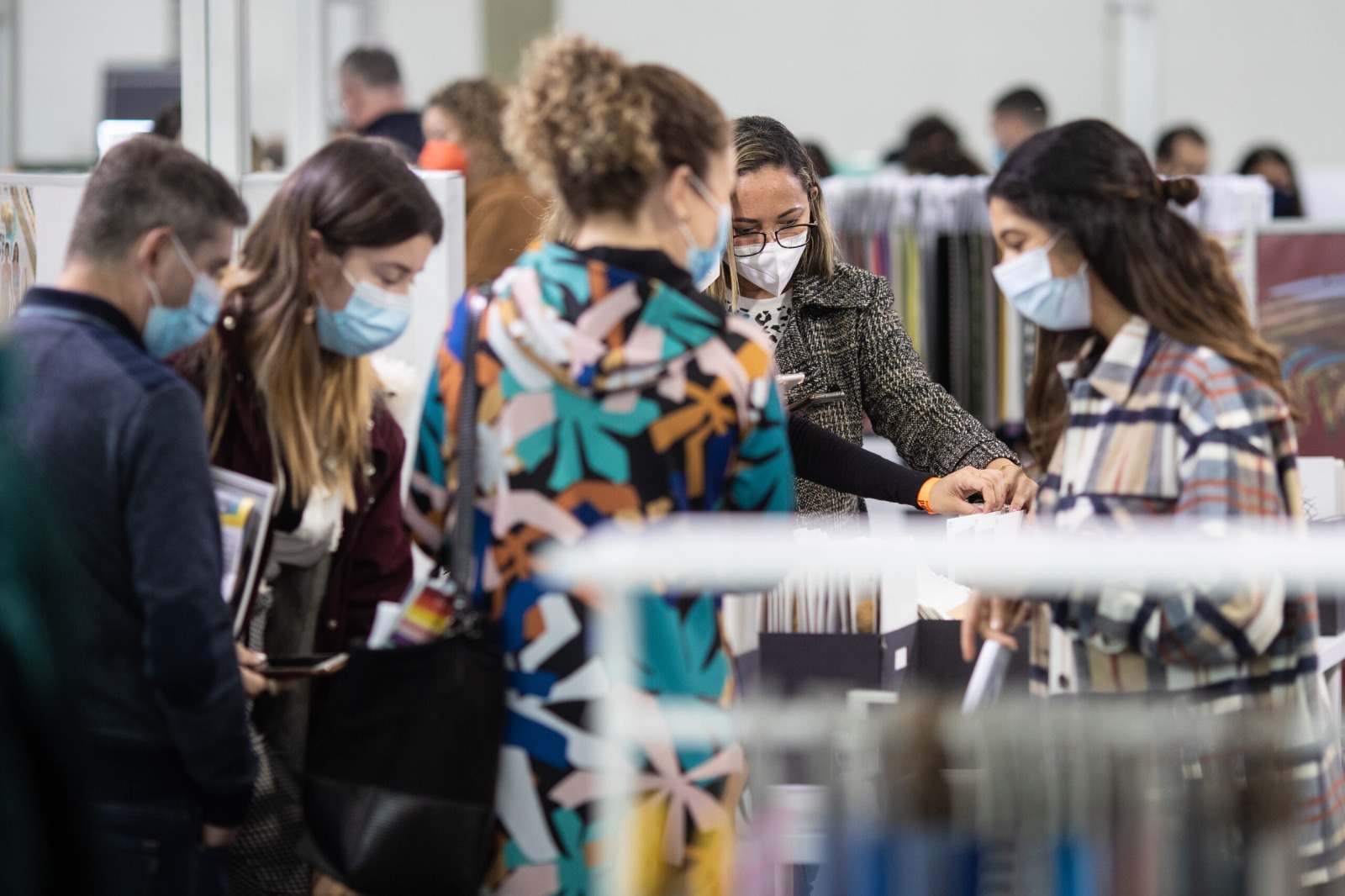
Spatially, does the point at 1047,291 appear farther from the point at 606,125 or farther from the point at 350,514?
the point at 350,514

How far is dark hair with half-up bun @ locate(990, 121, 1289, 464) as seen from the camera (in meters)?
1.77

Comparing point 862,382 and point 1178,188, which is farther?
point 862,382

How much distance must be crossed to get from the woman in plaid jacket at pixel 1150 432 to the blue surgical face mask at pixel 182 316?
989 millimetres

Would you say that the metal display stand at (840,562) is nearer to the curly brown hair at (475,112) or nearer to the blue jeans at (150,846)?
the blue jeans at (150,846)

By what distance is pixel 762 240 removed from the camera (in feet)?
8.52

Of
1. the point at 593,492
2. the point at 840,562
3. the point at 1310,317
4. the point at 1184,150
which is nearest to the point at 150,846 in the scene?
the point at 593,492

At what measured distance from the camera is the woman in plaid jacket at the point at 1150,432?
1.63 meters

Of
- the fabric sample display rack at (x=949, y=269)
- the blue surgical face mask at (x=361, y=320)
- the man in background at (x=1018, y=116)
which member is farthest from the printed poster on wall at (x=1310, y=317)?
the blue surgical face mask at (x=361, y=320)

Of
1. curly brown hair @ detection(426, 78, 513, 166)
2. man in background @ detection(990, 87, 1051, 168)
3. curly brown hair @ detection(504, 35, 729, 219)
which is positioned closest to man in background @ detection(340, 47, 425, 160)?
curly brown hair @ detection(426, 78, 513, 166)

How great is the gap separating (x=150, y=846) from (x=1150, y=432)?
48.6 inches

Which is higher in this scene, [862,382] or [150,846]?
[862,382]

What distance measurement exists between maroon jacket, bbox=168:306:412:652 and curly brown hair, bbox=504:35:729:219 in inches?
24.6

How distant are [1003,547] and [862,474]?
1.15m

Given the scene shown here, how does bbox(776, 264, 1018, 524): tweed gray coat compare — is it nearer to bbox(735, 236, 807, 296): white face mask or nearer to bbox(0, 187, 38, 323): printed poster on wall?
bbox(735, 236, 807, 296): white face mask
